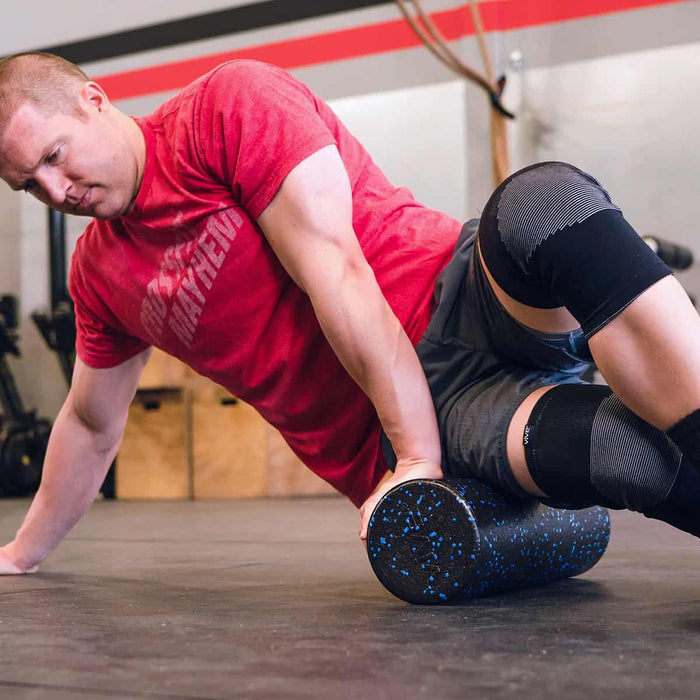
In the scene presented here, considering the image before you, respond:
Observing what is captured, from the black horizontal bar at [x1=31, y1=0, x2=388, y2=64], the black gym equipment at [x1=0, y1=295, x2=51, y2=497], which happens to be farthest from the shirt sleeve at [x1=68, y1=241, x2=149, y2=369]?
the black horizontal bar at [x1=31, y1=0, x2=388, y2=64]

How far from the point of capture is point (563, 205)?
1058 mm

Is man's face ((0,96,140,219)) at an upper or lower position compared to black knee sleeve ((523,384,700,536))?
upper

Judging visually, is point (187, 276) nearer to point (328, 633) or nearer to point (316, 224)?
point (316, 224)

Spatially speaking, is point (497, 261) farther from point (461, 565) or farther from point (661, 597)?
point (661, 597)

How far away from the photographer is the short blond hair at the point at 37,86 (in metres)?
1.27

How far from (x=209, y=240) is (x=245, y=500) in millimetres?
2744

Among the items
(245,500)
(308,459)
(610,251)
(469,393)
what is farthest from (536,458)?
(245,500)

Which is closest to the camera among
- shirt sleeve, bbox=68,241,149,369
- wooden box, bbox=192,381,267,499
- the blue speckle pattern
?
the blue speckle pattern

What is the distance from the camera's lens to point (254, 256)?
1.29 metres

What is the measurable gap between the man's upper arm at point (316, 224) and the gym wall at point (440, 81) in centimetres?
304

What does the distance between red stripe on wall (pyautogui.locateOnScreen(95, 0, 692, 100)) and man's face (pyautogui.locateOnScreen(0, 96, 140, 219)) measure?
127 inches

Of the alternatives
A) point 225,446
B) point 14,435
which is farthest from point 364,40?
point 14,435

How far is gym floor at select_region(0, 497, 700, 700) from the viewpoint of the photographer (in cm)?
79

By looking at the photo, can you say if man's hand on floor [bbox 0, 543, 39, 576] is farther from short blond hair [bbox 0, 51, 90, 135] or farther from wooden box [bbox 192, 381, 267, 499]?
wooden box [bbox 192, 381, 267, 499]
